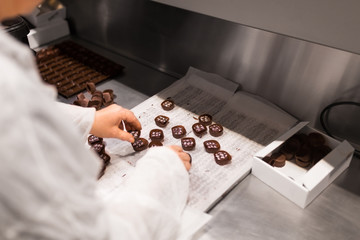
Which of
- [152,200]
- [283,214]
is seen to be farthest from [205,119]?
[152,200]

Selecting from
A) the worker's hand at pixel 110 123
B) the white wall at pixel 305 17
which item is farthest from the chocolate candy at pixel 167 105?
the white wall at pixel 305 17

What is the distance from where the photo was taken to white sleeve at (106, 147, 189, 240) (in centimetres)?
71

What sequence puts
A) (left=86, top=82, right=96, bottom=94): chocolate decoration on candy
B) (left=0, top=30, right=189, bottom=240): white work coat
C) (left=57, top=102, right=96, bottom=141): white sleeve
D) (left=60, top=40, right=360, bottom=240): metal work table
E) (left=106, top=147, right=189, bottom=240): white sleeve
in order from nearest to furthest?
(left=0, top=30, right=189, bottom=240): white work coat → (left=106, top=147, right=189, bottom=240): white sleeve → (left=60, top=40, right=360, bottom=240): metal work table → (left=57, top=102, right=96, bottom=141): white sleeve → (left=86, top=82, right=96, bottom=94): chocolate decoration on candy

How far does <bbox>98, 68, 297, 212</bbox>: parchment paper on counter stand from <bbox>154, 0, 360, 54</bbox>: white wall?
0.45 m

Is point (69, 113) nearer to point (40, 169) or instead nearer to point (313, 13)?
point (40, 169)

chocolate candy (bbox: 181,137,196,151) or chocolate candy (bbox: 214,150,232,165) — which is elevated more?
chocolate candy (bbox: 214,150,232,165)

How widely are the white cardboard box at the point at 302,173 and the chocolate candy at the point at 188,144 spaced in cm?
24

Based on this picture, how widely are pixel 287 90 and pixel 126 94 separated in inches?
29.4

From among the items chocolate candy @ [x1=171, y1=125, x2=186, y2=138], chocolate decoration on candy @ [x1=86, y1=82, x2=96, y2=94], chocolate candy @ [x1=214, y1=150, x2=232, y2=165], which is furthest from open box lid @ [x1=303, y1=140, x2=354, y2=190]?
chocolate decoration on candy @ [x1=86, y1=82, x2=96, y2=94]

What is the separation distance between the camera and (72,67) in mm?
1812

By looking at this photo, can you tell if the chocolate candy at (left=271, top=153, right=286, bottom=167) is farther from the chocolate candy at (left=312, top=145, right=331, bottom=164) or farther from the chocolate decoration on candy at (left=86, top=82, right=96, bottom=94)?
the chocolate decoration on candy at (left=86, top=82, right=96, bottom=94)

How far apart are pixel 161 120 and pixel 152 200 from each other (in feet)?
2.08

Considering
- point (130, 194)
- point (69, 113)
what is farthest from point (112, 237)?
point (69, 113)

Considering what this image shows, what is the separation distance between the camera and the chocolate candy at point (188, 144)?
1262 mm
